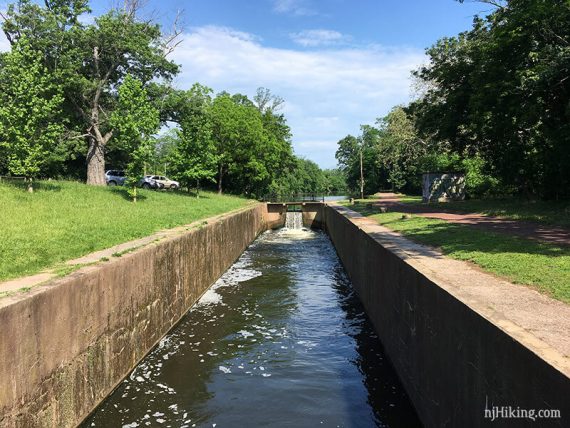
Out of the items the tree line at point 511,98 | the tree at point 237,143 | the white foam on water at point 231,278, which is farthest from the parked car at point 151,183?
the tree line at point 511,98

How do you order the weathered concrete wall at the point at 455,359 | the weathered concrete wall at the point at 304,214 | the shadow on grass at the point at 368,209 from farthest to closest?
the weathered concrete wall at the point at 304,214
the shadow on grass at the point at 368,209
the weathered concrete wall at the point at 455,359

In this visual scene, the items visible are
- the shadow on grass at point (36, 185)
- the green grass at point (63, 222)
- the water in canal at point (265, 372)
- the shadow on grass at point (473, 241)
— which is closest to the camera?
the water in canal at point (265, 372)

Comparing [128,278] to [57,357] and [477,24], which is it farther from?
[477,24]

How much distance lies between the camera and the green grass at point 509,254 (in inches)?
233

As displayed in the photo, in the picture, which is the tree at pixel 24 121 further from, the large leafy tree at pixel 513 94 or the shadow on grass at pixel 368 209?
the large leafy tree at pixel 513 94

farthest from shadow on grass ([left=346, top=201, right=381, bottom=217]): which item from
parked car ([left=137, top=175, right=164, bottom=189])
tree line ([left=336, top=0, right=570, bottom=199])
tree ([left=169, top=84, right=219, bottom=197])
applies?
parked car ([left=137, top=175, right=164, bottom=189])

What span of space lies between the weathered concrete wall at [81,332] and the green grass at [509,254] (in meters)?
5.98

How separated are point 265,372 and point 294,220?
113 feet

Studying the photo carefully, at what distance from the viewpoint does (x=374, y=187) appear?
7112 centimetres

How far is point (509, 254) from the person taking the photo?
7.92 meters

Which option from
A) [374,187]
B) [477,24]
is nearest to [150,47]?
[477,24]

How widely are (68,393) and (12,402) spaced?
1.25 meters

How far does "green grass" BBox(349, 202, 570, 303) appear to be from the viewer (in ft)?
19.4

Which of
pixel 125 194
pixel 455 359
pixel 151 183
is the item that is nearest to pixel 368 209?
pixel 125 194
